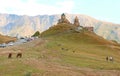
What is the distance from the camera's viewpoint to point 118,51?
127 metres

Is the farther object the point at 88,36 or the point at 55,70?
the point at 88,36

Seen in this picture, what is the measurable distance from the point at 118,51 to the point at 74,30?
4645 centimetres

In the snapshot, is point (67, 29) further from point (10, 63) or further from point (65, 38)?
point (10, 63)

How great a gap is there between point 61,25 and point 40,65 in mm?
132036

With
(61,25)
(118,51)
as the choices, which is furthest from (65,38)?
(61,25)

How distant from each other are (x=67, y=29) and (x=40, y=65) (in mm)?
120518

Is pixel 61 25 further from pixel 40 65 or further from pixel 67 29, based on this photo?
pixel 40 65

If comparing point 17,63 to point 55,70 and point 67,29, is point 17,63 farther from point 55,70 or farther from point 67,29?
point 67,29

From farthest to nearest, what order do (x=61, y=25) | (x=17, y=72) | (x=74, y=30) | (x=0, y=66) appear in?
(x=61, y=25)
(x=74, y=30)
(x=0, y=66)
(x=17, y=72)

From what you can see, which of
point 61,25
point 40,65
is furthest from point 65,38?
point 40,65

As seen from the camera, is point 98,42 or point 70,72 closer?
point 70,72

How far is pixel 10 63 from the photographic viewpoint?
57.9 metres

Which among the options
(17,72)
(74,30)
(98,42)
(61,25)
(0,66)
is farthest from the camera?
(61,25)

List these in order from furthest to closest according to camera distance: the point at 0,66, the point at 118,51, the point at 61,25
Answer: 1. the point at 61,25
2. the point at 118,51
3. the point at 0,66
